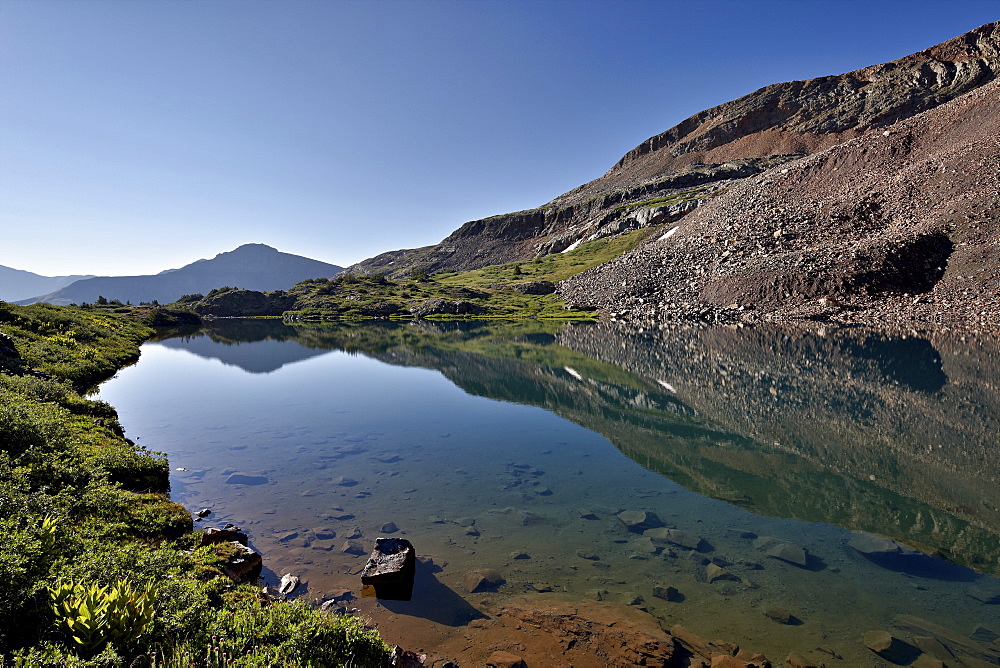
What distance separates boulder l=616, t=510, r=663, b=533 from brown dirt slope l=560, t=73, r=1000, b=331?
222ft

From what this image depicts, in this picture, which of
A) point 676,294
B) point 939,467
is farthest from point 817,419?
point 676,294

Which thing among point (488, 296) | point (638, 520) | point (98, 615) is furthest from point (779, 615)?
point (488, 296)

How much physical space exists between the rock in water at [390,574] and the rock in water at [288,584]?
1783 mm

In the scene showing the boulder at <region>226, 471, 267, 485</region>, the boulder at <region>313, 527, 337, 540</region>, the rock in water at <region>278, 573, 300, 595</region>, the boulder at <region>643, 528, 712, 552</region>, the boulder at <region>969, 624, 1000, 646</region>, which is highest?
the boulder at <region>226, 471, 267, 485</region>

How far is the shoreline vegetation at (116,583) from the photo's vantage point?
20.5 ft

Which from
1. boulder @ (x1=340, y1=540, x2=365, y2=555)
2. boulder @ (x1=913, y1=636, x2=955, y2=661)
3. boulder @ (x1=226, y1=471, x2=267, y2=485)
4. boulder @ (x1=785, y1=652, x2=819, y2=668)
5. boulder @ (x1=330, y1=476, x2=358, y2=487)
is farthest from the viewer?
boulder @ (x1=226, y1=471, x2=267, y2=485)

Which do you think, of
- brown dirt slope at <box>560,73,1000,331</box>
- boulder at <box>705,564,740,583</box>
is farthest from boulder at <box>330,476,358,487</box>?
brown dirt slope at <box>560,73,1000,331</box>

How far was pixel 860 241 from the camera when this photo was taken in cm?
8356

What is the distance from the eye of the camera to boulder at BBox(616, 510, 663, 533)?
16.2 metres

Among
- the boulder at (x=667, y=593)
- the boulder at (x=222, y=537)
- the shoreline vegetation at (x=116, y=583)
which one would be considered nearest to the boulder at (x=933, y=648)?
the boulder at (x=667, y=593)

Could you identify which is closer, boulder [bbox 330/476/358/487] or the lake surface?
the lake surface

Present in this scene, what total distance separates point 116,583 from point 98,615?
157cm

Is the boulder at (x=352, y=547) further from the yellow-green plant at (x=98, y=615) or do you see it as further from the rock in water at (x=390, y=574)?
the yellow-green plant at (x=98, y=615)

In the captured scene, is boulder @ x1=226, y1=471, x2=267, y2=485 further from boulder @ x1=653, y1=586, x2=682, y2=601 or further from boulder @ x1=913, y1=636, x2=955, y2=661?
boulder @ x1=913, y1=636, x2=955, y2=661
